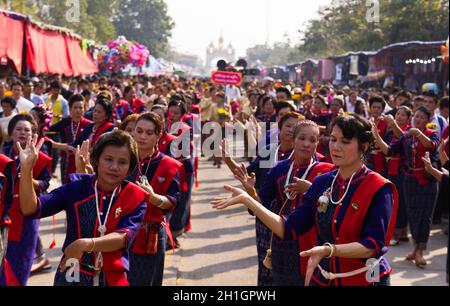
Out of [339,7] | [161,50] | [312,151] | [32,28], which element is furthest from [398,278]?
[161,50]

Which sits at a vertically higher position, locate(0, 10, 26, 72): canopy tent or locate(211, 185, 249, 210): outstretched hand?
locate(0, 10, 26, 72): canopy tent

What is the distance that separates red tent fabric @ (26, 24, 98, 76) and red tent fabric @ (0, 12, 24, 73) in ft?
1.55

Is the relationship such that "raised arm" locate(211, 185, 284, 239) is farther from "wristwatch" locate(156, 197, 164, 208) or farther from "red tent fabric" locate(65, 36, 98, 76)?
"red tent fabric" locate(65, 36, 98, 76)

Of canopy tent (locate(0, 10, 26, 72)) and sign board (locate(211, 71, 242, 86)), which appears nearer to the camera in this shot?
canopy tent (locate(0, 10, 26, 72))

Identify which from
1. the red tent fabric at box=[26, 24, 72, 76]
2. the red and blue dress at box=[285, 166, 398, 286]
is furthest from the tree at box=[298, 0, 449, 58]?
the red and blue dress at box=[285, 166, 398, 286]

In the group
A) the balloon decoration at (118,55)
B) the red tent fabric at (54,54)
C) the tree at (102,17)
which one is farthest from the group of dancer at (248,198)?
the tree at (102,17)

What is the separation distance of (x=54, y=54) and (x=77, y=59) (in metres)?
3.14

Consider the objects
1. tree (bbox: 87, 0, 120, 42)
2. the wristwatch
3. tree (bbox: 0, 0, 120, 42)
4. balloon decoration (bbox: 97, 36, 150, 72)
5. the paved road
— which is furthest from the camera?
tree (bbox: 87, 0, 120, 42)

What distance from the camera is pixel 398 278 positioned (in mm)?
7172

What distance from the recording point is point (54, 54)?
60.2 ft

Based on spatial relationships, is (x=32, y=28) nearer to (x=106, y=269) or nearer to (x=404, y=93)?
(x=404, y=93)

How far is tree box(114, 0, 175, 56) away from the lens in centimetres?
8844

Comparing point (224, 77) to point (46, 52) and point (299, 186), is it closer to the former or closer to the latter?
point (46, 52)

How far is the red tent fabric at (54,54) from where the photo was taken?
16.1 m
